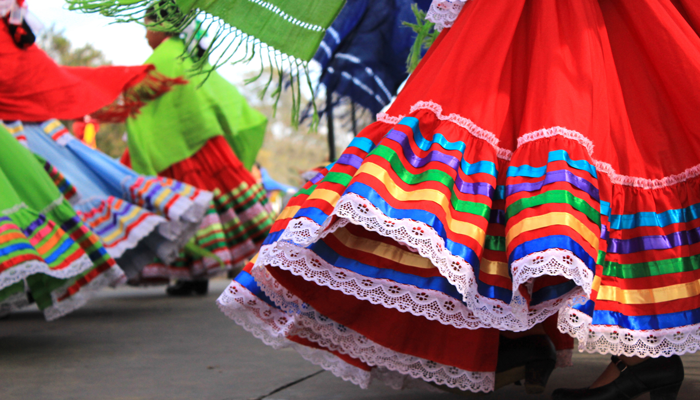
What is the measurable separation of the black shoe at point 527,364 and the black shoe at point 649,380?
146mm

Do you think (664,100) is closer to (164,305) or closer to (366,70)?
(366,70)

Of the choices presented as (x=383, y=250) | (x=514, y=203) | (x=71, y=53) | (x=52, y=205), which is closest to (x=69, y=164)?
(x=52, y=205)

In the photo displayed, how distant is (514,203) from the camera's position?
1390 millimetres

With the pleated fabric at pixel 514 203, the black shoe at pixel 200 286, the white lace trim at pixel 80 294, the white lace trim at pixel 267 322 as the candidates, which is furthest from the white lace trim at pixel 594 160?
the black shoe at pixel 200 286

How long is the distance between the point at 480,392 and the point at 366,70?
1721 millimetres

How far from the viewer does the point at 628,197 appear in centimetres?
154

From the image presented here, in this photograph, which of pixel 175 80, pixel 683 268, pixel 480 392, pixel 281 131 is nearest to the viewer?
pixel 683 268

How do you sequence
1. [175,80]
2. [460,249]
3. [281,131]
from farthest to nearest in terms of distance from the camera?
[281,131] → [175,80] → [460,249]

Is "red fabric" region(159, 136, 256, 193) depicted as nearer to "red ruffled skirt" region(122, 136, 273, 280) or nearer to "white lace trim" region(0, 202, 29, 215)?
"red ruffled skirt" region(122, 136, 273, 280)

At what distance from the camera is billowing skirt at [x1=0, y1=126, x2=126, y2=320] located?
2359 millimetres

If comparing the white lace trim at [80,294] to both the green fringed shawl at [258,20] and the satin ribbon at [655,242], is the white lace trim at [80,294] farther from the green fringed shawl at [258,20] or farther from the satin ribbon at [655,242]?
the satin ribbon at [655,242]

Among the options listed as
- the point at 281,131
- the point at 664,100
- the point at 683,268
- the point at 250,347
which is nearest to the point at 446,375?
the point at 683,268

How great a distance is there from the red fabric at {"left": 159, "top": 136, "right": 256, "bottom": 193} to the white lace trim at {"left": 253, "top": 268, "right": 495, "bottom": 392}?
10.5 ft

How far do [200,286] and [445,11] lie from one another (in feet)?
12.8
